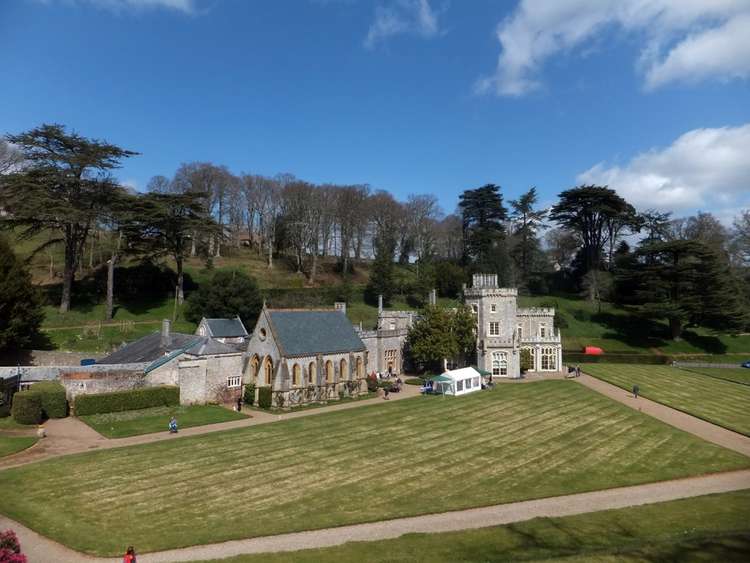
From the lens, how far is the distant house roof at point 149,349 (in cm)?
3778

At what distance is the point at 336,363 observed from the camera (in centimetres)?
4003

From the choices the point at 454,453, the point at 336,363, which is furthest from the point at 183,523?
the point at 336,363

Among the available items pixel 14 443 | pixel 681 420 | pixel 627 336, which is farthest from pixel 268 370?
pixel 627 336

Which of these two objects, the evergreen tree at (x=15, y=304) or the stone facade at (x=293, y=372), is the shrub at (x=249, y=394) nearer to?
the stone facade at (x=293, y=372)

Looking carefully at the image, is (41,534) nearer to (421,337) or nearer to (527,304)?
(421,337)

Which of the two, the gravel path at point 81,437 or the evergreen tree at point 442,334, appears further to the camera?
the evergreen tree at point 442,334

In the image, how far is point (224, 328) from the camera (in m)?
44.8

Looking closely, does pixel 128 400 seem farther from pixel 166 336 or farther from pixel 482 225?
pixel 482 225

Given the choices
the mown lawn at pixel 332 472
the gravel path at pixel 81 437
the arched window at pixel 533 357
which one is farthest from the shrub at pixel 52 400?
the arched window at pixel 533 357

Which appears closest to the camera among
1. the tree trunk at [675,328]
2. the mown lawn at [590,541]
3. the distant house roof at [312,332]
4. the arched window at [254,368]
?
the mown lawn at [590,541]

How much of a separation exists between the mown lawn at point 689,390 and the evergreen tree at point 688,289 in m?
11.8

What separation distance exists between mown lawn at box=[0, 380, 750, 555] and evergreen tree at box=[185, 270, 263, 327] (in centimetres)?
2531

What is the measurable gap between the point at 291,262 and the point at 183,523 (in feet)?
211

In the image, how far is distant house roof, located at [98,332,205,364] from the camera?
1487 inches
